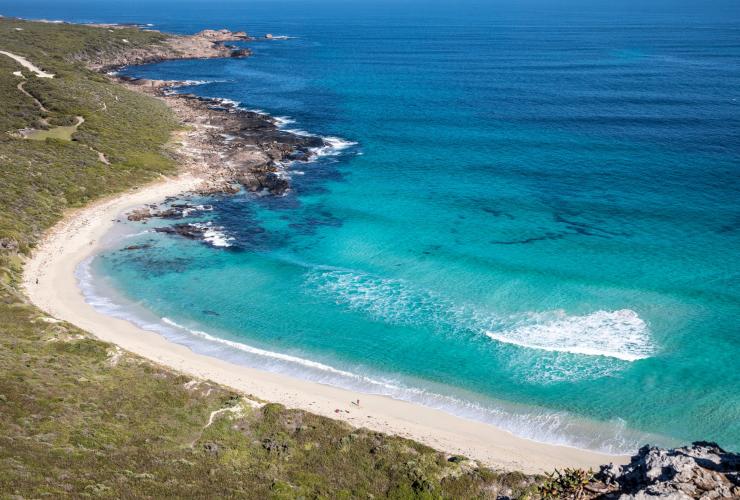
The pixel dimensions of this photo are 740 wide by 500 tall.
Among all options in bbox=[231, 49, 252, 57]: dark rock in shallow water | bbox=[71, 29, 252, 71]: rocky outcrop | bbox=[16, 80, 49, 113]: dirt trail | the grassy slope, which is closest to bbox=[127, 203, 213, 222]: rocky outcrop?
the grassy slope

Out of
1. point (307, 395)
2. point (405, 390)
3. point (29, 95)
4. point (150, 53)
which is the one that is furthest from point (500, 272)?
point (150, 53)

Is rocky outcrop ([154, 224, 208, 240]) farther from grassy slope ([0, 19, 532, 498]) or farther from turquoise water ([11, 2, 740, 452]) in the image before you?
grassy slope ([0, 19, 532, 498])

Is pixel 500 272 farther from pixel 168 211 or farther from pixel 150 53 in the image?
pixel 150 53

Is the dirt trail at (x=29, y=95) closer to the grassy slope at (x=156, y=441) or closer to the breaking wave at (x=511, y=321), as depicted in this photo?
the grassy slope at (x=156, y=441)

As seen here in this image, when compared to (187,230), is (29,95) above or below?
above

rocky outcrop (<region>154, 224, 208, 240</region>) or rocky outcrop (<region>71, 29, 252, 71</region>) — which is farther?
rocky outcrop (<region>71, 29, 252, 71</region>)

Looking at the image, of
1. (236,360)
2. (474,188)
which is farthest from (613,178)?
(236,360)

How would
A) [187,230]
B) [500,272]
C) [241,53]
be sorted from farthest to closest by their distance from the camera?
[241,53], [187,230], [500,272]
